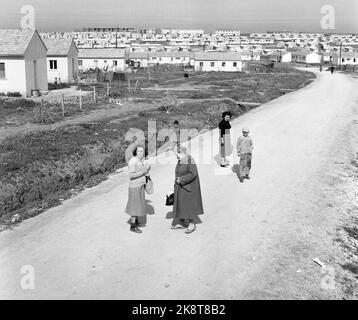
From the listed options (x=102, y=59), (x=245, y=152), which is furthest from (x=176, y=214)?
(x=102, y=59)

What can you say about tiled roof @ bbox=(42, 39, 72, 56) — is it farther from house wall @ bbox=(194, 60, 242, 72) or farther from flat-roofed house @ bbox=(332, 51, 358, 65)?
flat-roofed house @ bbox=(332, 51, 358, 65)

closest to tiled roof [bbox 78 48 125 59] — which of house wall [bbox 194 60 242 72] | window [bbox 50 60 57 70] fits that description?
house wall [bbox 194 60 242 72]

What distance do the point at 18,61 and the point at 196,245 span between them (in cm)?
2656

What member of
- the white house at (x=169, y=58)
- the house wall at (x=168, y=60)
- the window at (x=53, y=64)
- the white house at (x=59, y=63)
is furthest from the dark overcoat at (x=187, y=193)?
the white house at (x=169, y=58)

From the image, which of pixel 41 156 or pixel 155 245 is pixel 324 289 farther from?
pixel 41 156

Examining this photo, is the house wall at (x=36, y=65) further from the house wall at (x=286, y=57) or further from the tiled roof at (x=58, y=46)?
the house wall at (x=286, y=57)

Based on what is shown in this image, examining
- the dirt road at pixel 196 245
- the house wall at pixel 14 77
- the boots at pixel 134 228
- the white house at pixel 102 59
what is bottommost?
the dirt road at pixel 196 245

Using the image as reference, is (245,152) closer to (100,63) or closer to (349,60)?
(100,63)

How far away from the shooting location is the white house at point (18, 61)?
30.6 metres

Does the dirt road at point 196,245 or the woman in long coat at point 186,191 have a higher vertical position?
the woman in long coat at point 186,191

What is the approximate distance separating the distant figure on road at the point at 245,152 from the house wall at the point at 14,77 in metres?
23.0

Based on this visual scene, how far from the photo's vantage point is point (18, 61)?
101 ft

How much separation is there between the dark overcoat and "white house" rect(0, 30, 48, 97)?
25.4 meters

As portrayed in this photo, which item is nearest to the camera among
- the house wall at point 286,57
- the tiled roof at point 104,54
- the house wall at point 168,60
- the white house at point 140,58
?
the tiled roof at point 104,54
